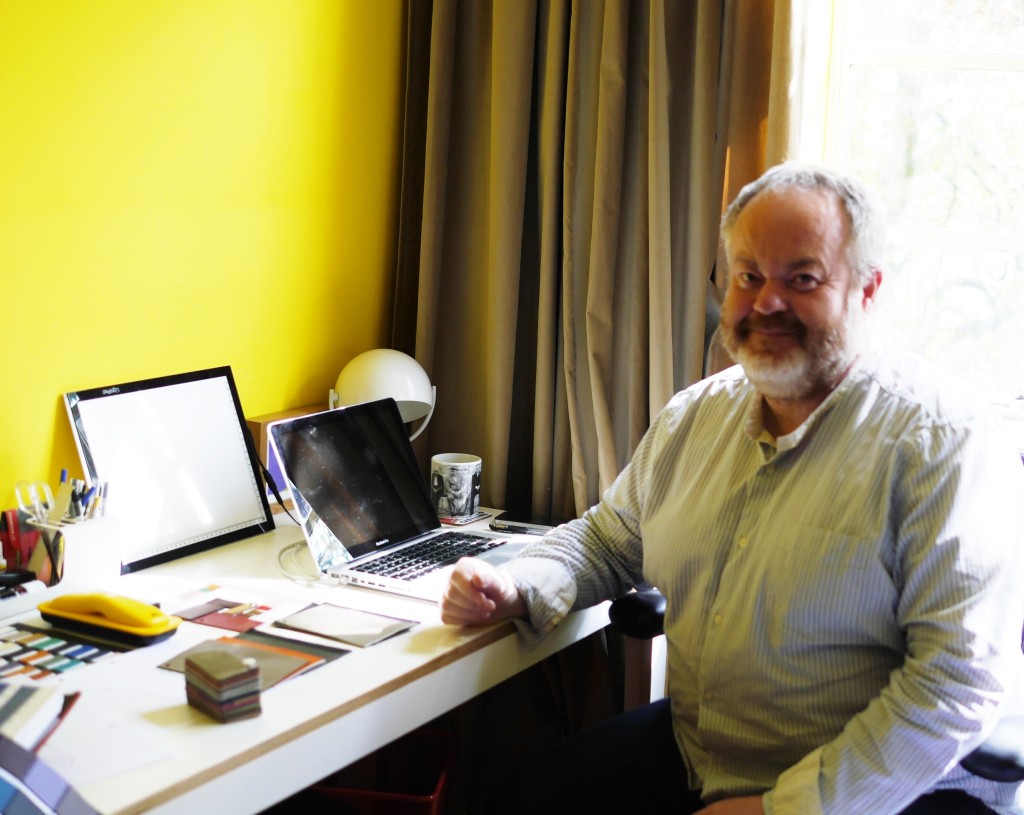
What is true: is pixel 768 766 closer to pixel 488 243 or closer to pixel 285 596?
pixel 285 596

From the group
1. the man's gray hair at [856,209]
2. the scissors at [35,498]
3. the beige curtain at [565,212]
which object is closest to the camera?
the man's gray hair at [856,209]

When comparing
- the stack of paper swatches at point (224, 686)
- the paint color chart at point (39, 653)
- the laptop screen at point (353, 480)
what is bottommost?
the paint color chart at point (39, 653)

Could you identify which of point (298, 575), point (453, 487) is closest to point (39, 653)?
point (298, 575)

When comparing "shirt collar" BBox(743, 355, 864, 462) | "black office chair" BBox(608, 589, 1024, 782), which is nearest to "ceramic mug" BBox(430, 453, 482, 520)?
"shirt collar" BBox(743, 355, 864, 462)

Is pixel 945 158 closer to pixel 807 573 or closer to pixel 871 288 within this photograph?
pixel 871 288

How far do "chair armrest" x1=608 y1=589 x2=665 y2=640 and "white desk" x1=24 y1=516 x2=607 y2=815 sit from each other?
0.07 m

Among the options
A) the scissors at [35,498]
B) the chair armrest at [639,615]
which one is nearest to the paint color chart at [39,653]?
the scissors at [35,498]

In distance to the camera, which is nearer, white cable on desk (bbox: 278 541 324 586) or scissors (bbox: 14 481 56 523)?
scissors (bbox: 14 481 56 523)

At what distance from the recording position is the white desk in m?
1.15

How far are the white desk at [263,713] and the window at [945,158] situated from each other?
1037 millimetres

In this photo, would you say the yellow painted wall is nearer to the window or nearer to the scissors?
A: the scissors

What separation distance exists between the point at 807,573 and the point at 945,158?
1.15m

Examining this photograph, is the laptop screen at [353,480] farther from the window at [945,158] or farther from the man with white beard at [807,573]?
the window at [945,158]

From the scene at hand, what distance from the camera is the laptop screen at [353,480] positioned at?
1.82 m
